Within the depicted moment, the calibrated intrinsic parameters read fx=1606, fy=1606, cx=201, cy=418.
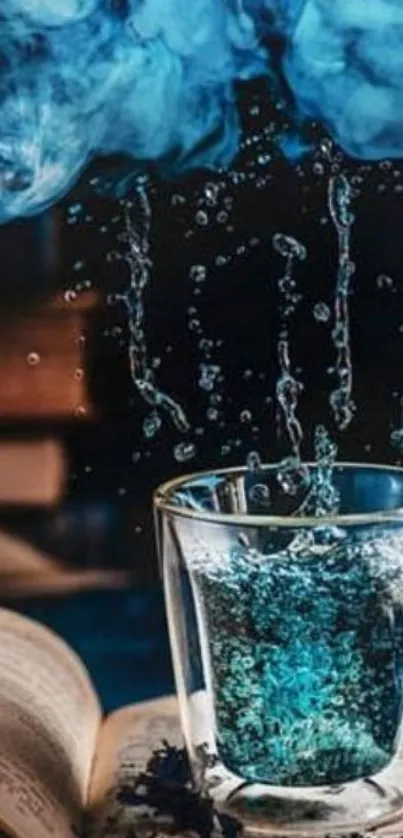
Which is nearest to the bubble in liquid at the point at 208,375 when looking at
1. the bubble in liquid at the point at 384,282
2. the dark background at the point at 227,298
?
the dark background at the point at 227,298

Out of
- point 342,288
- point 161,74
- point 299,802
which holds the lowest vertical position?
point 299,802

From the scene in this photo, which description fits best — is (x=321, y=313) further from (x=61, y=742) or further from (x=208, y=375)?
(x=61, y=742)

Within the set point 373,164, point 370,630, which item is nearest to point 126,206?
point 373,164

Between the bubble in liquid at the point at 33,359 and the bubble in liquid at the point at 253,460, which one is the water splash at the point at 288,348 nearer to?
the bubble in liquid at the point at 253,460

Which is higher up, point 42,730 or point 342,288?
point 342,288

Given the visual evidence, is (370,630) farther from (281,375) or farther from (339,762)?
(281,375)

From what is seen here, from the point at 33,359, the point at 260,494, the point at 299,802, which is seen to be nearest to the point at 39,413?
the point at 33,359
